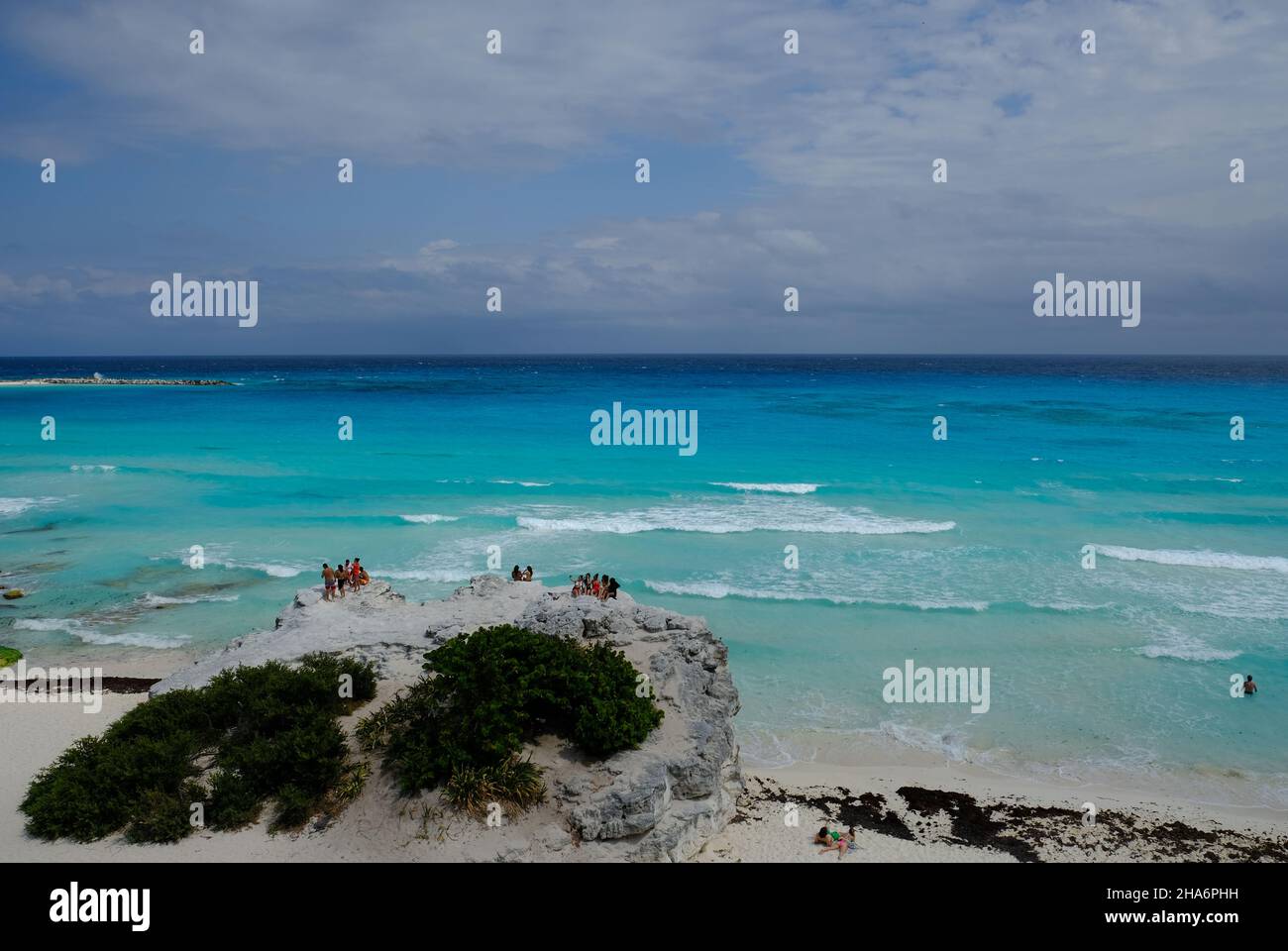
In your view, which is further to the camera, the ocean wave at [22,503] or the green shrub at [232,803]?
the ocean wave at [22,503]

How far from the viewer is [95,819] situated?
1138 centimetres

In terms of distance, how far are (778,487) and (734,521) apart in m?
8.02

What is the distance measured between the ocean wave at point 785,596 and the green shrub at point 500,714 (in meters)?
11.8

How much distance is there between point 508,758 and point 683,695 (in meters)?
3.29

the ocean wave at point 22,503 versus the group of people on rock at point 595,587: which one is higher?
the ocean wave at point 22,503

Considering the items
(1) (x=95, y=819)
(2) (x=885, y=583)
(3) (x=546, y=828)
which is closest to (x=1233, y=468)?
(2) (x=885, y=583)

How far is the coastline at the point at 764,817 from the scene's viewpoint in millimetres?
11164

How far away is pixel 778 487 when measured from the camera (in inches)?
1613
